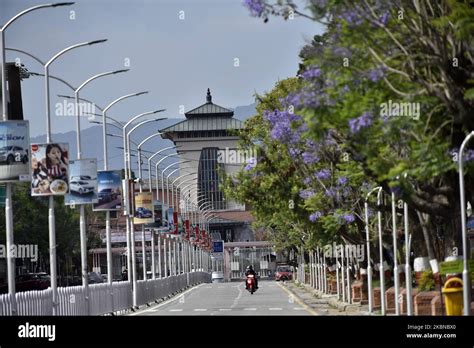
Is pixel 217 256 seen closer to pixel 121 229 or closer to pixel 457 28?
pixel 121 229

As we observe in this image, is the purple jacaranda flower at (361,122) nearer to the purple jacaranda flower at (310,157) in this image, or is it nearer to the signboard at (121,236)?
the purple jacaranda flower at (310,157)

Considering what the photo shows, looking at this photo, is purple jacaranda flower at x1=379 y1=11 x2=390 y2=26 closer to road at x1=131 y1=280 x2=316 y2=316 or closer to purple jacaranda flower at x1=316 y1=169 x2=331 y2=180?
road at x1=131 y1=280 x2=316 y2=316

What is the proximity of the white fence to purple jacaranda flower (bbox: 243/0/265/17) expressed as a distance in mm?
11114

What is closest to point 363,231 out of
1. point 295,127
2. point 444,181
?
point 295,127

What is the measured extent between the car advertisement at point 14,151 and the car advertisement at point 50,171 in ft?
9.98

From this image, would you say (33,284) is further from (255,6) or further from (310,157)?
(255,6)

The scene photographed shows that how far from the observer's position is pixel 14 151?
3159 cm

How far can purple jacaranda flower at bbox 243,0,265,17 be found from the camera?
22.8m

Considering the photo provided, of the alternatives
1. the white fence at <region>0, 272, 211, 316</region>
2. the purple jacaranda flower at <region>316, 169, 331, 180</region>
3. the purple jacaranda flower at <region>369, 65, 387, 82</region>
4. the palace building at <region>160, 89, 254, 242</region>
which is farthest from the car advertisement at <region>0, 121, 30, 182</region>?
the purple jacaranda flower at <region>316, 169, 331, 180</region>

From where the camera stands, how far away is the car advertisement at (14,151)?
31078 millimetres

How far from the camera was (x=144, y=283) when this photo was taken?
6212 centimetres

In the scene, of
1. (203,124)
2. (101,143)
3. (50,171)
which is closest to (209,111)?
(203,124)
